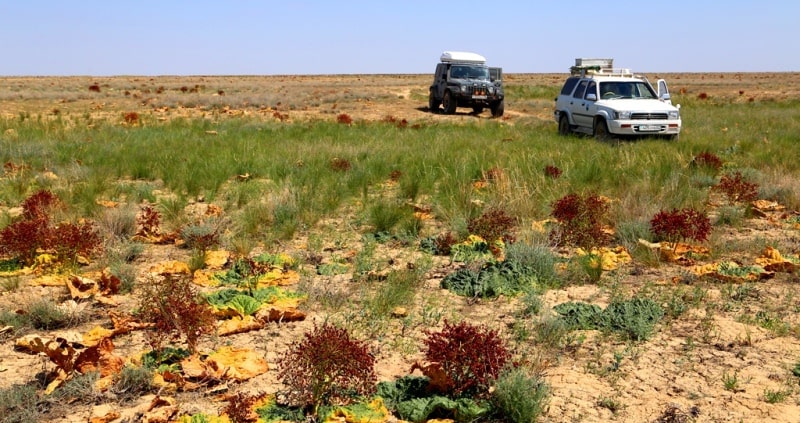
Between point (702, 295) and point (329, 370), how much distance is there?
3.29 m

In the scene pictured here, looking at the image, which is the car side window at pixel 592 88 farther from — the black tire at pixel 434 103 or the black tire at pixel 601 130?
the black tire at pixel 434 103

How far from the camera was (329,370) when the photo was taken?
3387mm

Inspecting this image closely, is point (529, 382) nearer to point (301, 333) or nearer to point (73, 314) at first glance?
point (301, 333)

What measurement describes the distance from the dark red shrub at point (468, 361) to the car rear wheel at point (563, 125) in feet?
48.4

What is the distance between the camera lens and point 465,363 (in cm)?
355

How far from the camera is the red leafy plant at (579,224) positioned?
6.55 m

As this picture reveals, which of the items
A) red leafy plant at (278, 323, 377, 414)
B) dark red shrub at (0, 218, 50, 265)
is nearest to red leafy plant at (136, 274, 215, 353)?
red leafy plant at (278, 323, 377, 414)

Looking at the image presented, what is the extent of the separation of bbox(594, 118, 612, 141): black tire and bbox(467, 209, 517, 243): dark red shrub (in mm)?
9511

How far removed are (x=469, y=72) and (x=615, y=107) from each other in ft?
42.7

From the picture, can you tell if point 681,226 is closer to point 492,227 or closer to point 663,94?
point 492,227

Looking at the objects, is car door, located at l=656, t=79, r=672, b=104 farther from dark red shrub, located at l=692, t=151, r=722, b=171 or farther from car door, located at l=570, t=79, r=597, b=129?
dark red shrub, located at l=692, t=151, r=722, b=171

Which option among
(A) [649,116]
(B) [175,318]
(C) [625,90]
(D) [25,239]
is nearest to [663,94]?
(C) [625,90]

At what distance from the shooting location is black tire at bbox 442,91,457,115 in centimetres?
2702

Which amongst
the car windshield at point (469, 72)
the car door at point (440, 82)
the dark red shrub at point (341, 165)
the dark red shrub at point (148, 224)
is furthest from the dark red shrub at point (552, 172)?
the car door at point (440, 82)
